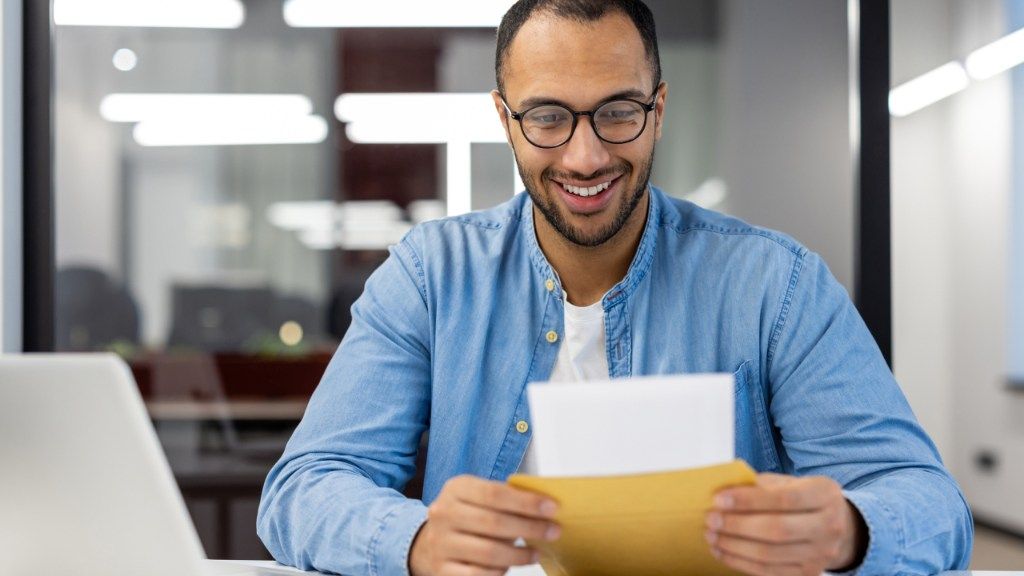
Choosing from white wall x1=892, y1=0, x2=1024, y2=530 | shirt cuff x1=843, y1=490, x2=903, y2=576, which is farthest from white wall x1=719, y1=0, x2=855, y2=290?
shirt cuff x1=843, y1=490, x2=903, y2=576

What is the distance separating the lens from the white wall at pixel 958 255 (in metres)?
2.77

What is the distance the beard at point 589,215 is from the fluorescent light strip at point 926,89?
135cm

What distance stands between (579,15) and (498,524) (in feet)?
2.77

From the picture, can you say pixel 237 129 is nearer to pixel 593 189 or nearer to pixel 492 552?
pixel 593 189

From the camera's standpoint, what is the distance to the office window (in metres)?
3.04

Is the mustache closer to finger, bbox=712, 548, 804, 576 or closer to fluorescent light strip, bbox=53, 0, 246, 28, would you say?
finger, bbox=712, 548, 804, 576

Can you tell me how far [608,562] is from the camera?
3.03 feet

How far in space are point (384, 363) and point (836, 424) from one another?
0.61 meters

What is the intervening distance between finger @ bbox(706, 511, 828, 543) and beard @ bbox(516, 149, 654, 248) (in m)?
0.66

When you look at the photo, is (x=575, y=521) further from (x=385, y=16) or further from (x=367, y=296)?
(x=385, y=16)

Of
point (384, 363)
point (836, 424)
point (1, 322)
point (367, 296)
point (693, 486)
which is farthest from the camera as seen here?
point (1, 322)

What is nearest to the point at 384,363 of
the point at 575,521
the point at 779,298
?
the point at 779,298

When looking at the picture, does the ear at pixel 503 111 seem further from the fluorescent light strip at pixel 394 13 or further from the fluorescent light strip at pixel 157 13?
the fluorescent light strip at pixel 157 13

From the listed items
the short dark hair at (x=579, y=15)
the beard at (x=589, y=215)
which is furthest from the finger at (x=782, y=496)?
the short dark hair at (x=579, y=15)
